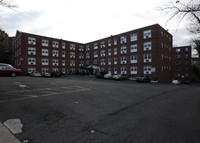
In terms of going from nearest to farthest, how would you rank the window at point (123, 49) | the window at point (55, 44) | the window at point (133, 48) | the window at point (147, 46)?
the window at point (147, 46) → the window at point (133, 48) → the window at point (123, 49) → the window at point (55, 44)

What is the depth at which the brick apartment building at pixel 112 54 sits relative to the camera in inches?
1152

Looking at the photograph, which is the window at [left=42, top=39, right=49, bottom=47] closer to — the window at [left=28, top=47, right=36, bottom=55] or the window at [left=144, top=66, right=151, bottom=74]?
the window at [left=28, top=47, right=36, bottom=55]

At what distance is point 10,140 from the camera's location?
2760mm

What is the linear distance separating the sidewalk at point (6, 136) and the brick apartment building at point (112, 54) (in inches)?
1176

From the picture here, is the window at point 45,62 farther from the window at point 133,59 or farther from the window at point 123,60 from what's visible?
the window at point 133,59

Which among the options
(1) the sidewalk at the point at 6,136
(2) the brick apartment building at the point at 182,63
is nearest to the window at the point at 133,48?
(2) the brick apartment building at the point at 182,63

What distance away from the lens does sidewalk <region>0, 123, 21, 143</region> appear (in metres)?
2.73

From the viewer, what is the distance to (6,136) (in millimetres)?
2922

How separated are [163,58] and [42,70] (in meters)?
37.8

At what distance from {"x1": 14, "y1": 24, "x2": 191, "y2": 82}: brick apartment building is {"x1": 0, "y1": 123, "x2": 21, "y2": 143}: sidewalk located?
1176 inches

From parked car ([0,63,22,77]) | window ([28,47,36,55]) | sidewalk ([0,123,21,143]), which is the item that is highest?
window ([28,47,36,55])

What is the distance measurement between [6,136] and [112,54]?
36.9m

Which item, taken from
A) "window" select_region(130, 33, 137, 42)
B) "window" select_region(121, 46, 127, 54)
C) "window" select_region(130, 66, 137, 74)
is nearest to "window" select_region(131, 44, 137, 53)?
"window" select_region(130, 33, 137, 42)

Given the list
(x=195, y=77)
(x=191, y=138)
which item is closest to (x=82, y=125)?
(x=191, y=138)
